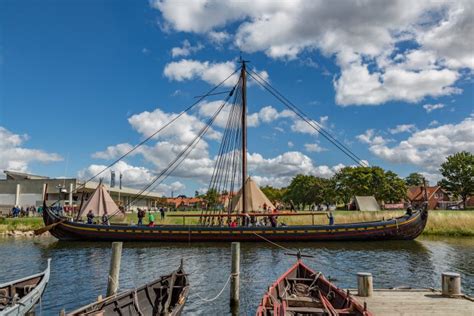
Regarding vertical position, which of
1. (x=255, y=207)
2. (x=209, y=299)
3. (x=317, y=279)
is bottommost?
(x=209, y=299)

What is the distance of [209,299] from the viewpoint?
15258 mm

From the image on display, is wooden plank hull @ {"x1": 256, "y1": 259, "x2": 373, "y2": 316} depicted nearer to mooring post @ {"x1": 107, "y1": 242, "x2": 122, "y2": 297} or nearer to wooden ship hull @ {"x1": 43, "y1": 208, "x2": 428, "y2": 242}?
mooring post @ {"x1": 107, "y1": 242, "x2": 122, "y2": 297}

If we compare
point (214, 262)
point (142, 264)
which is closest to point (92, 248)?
point (142, 264)

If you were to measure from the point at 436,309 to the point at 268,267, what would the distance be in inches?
487

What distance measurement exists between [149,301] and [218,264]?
11819 mm

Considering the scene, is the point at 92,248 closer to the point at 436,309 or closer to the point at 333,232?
the point at 333,232

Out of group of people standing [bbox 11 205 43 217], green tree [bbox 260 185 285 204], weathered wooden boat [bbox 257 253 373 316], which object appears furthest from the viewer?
green tree [bbox 260 185 285 204]

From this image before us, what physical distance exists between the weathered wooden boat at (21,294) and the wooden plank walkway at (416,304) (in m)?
9.78

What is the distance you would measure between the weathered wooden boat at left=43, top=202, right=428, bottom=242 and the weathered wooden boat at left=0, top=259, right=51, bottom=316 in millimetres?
20801

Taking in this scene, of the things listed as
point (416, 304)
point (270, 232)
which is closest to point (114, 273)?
point (416, 304)

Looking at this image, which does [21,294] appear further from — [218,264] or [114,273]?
[218,264]

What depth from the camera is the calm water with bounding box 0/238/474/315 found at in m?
16.3

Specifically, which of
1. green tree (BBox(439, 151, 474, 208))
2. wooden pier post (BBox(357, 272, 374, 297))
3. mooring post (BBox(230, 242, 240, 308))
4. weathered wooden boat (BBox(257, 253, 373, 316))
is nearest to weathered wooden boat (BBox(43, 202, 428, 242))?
mooring post (BBox(230, 242, 240, 308))

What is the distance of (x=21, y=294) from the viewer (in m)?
12.5
